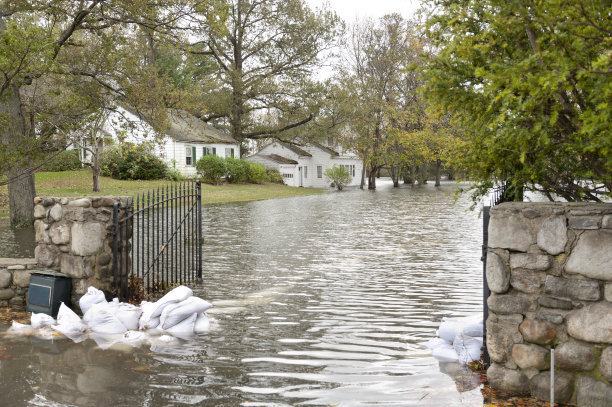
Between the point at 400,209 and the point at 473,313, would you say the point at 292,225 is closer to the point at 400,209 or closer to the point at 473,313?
the point at 400,209

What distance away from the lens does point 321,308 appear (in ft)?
28.9

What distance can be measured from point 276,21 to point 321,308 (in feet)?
132

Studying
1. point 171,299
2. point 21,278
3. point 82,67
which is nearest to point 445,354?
point 171,299

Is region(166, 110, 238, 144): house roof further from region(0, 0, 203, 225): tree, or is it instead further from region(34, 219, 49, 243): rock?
region(34, 219, 49, 243): rock

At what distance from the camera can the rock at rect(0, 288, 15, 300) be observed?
866 cm

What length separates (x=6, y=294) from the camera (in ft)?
28.5

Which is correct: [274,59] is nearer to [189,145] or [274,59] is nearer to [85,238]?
[189,145]

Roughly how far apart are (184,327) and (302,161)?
5442 centimetres

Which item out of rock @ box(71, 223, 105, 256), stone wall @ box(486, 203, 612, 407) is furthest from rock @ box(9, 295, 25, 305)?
stone wall @ box(486, 203, 612, 407)

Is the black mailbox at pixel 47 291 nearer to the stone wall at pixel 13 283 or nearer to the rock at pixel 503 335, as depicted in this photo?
the stone wall at pixel 13 283

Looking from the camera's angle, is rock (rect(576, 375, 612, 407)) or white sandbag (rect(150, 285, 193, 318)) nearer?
rock (rect(576, 375, 612, 407))

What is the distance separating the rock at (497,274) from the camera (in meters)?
5.45

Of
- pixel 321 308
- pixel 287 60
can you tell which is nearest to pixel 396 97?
pixel 287 60

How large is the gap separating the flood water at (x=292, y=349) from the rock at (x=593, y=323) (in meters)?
1.01
